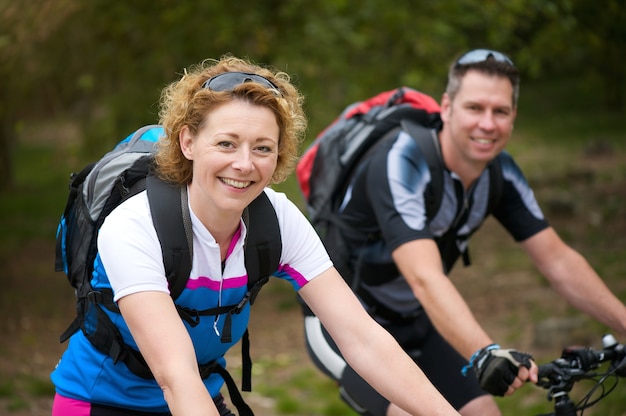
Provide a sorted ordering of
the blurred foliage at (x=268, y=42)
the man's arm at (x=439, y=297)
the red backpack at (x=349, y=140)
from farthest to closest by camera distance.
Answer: the blurred foliage at (x=268, y=42) → the red backpack at (x=349, y=140) → the man's arm at (x=439, y=297)

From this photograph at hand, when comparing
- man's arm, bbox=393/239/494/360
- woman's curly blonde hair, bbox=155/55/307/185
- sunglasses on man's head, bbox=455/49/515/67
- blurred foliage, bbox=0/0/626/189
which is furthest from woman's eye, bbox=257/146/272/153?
blurred foliage, bbox=0/0/626/189

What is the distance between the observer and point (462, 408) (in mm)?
3727

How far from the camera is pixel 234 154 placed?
2549mm

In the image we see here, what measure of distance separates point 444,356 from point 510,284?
6.53 m

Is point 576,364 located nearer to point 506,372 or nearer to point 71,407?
point 506,372

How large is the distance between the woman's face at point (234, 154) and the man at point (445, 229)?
3.64 feet

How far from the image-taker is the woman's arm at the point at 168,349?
7.61 ft

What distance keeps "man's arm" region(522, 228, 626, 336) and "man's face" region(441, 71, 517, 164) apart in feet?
1.64

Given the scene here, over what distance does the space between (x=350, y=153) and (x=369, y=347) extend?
1476 mm

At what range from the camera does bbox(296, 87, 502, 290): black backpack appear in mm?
3982

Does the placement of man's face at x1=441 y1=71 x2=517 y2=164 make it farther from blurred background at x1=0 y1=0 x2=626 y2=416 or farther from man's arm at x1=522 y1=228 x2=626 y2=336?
blurred background at x1=0 y1=0 x2=626 y2=416

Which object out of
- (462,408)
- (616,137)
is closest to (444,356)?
(462,408)

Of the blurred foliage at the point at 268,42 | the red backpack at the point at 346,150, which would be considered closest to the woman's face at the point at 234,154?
the red backpack at the point at 346,150

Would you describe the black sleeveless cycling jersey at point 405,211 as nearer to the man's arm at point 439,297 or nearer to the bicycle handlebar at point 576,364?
the man's arm at point 439,297
